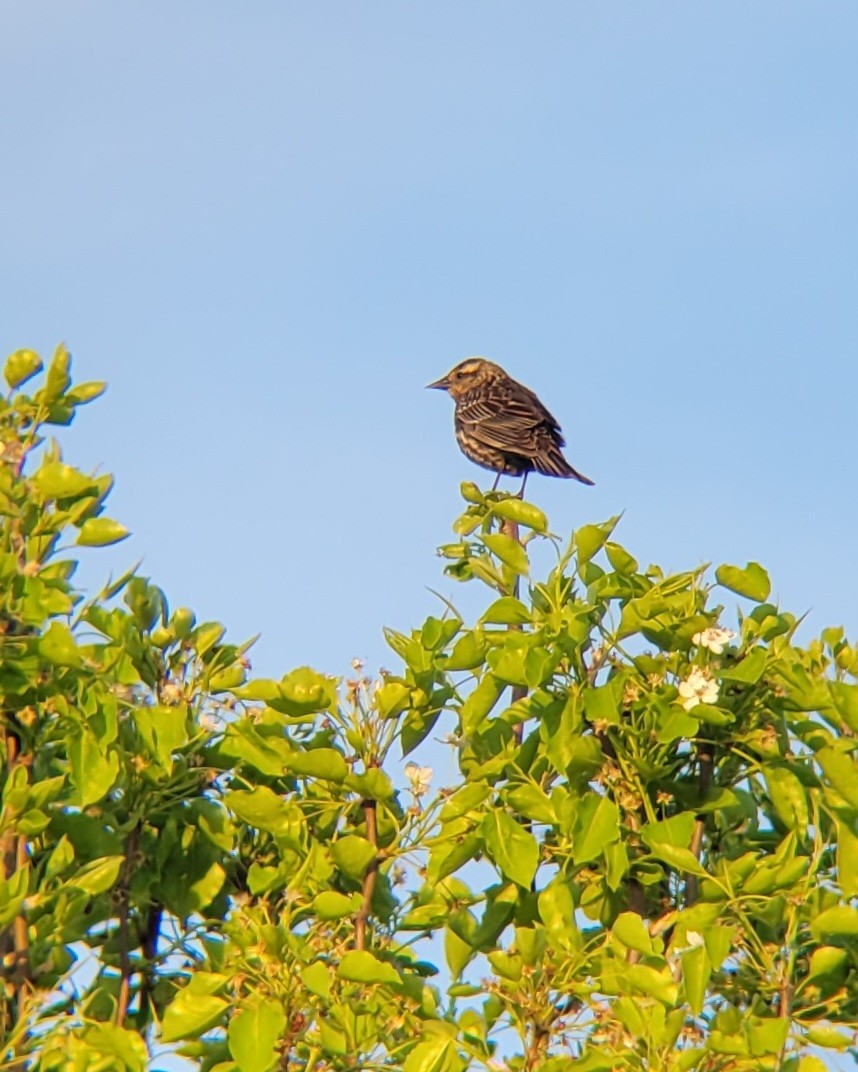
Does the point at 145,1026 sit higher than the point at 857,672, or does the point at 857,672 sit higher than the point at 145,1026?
the point at 857,672

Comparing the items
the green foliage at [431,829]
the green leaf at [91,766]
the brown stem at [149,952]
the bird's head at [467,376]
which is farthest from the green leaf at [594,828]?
the bird's head at [467,376]

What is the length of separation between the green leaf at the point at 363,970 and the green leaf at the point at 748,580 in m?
1.57

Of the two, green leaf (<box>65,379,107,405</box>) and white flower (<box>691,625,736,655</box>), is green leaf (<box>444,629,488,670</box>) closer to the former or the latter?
white flower (<box>691,625,736,655</box>)

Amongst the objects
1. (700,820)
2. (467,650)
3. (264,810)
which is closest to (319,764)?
(264,810)

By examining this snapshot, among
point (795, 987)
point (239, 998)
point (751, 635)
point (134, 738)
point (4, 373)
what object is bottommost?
point (239, 998)

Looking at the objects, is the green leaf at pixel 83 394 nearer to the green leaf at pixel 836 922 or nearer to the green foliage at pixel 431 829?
the green foliage at pixel 431 829

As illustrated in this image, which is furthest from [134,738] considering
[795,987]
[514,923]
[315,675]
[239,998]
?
[795,987]

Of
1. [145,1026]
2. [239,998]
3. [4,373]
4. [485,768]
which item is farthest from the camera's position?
[4,373]

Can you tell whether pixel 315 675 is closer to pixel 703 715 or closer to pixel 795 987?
pixel 703 715

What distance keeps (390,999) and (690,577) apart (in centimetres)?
153

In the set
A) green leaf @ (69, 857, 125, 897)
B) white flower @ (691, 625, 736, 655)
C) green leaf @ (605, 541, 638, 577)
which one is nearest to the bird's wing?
green leaf @ (605, 541, 638, 577)

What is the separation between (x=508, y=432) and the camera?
47.4 ft

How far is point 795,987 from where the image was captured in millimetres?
4590

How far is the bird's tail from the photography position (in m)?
14.2
